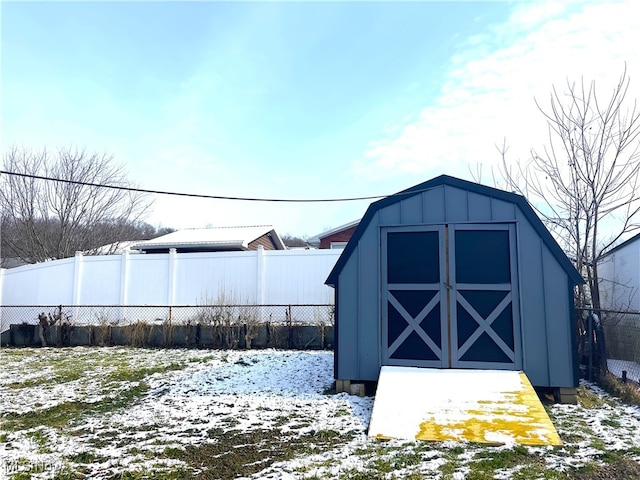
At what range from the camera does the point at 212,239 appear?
1880 centimetres

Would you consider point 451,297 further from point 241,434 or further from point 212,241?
point 212,241

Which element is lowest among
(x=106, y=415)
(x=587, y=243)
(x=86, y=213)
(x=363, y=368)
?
(x=106, y=415)

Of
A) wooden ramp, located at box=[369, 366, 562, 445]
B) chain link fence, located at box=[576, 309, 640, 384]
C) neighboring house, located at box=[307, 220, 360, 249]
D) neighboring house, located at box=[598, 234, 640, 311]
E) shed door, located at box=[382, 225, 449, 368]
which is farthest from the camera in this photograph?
neighboring house, located at box=[307, 220, 360, 249]

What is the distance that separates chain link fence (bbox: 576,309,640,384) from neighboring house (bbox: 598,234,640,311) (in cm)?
60

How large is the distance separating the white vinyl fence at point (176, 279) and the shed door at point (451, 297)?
750 cm

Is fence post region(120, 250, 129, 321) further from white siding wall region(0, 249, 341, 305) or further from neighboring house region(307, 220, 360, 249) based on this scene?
neighboring house region(307, 220, 360, 249)

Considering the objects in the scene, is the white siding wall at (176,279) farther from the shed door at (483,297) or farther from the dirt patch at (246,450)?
the dirt patch at (246,450)

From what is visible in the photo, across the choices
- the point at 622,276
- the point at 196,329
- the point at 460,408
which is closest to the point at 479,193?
the point at 460,408

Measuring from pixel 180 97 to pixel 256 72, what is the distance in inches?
83.5

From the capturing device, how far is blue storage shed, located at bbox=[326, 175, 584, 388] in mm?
5926

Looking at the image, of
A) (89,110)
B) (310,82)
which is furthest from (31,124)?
(310,82)

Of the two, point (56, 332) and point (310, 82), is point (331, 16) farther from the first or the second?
point (56, 332)

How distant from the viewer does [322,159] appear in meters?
15.0

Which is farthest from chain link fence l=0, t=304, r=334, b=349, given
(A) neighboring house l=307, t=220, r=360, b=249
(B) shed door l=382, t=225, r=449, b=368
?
(A) neighboring house l=307, t=220, r=360, b=249
